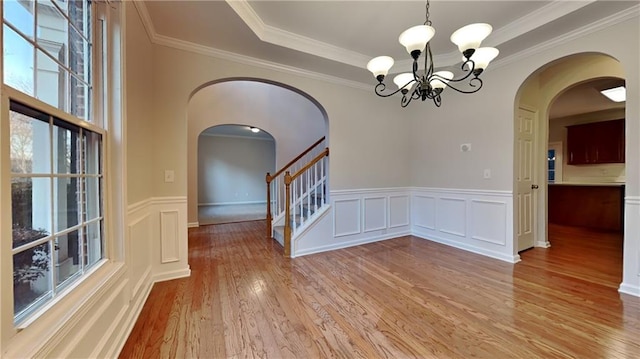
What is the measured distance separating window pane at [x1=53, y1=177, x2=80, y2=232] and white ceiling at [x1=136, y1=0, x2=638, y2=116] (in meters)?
1.62

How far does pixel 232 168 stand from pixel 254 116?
3.92m

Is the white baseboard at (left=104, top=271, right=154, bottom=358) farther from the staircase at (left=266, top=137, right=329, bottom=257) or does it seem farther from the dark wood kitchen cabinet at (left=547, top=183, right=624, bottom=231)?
the dark wood kitchen cabinet at (left=547, top=183, right=624, bottom=231)

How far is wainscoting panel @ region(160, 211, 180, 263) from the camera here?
264 centimetres

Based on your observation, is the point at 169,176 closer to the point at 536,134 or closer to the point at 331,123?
the point at 331,123

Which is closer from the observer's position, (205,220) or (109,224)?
(109,224)

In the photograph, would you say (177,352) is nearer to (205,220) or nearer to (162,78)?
(162,78)

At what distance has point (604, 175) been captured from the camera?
6.02 m

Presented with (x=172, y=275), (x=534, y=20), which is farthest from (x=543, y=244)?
(x=172, y=275)

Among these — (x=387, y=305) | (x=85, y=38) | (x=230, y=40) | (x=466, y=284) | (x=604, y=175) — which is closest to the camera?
(x=85, y=38)

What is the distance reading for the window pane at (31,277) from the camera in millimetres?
950

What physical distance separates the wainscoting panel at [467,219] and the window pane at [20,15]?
4204 millimetres

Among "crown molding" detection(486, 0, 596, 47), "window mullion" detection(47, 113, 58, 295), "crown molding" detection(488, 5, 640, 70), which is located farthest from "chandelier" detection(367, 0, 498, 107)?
"window mullion" detection(47, 113, 58, 295)

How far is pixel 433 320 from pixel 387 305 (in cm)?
36

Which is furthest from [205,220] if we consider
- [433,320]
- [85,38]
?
[433,320]
